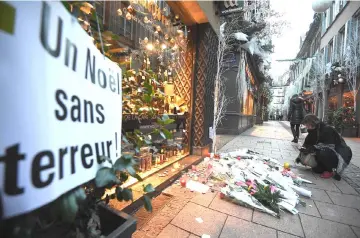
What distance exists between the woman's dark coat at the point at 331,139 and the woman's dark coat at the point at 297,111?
3.67 meters

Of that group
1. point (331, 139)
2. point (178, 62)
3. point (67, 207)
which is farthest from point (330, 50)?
point (67, 207)

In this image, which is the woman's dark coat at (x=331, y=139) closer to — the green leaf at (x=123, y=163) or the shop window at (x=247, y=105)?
the green leaf at (x=123, y=163)

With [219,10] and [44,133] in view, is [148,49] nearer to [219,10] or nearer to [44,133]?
[219,10]

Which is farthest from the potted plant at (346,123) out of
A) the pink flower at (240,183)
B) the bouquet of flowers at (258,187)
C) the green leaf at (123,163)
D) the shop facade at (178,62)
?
the green leaf at (123,163)

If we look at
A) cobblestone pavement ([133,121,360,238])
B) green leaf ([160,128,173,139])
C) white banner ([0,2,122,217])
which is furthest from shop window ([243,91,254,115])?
white banner ([0,2,122,217])

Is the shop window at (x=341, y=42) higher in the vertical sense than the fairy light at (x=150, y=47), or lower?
higher

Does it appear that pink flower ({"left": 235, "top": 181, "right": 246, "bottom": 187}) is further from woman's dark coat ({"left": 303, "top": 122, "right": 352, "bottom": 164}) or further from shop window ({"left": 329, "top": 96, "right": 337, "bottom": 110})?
shop window ({"left": 329, "top": 96, "right": 337, "bottom": 110})

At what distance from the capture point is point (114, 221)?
3.57ft

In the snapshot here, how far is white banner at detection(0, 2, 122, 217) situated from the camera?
1.66 feet

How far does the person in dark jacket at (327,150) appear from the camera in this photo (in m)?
3.51

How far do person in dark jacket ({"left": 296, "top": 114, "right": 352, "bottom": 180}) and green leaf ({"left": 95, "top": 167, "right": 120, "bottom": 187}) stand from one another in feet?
13.1

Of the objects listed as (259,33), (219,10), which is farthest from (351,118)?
(219,10)

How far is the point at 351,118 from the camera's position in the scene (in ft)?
Result: 33.9

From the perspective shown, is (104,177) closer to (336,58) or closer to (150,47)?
(150,47)
